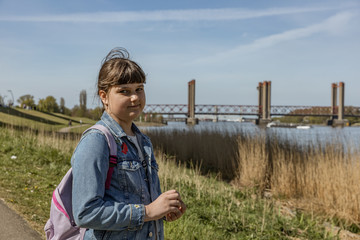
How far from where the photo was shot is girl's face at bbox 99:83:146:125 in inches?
59.6

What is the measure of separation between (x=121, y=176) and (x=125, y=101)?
1.09ft

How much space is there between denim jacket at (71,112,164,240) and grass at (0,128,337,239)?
7.10ft

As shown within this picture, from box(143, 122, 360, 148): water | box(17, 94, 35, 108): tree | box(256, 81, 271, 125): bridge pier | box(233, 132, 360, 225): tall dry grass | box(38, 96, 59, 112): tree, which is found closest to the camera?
box(233, 132, 360, 225): tall dry grass

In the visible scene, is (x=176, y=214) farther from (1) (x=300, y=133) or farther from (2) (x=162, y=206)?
(1) (x=300, y=133)

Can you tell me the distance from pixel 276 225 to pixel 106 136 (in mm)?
3793

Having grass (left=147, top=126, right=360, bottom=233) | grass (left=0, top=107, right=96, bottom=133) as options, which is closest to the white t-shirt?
grass (left=147, top=126, right=360, bottom=233)

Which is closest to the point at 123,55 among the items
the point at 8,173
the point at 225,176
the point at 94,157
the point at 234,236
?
the point at 94,157

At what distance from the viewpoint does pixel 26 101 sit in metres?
64.3

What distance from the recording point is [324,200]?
622cm

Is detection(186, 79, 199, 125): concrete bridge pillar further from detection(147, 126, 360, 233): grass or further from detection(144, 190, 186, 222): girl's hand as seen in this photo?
detection(144, 190, 186, 222): girl's hand

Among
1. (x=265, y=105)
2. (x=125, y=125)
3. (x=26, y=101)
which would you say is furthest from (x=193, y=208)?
(x=265, y=105)

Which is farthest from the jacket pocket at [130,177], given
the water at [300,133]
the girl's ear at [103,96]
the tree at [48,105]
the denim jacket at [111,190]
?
the tree at [48,105]

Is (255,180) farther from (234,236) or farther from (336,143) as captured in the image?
(234,236)

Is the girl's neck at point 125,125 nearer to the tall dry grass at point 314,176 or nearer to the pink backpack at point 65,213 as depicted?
the pink backpack at point 65,213
